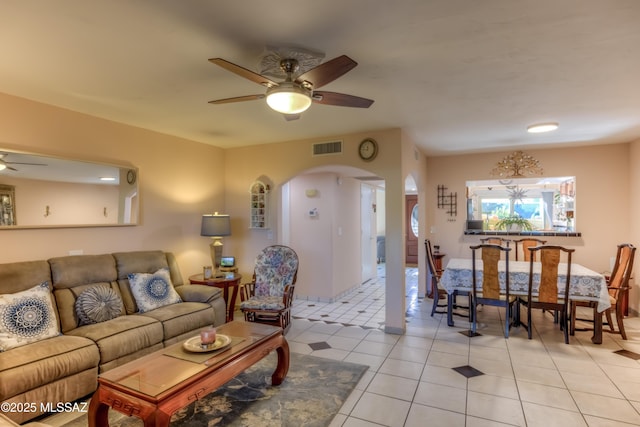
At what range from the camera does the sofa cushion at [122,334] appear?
2.67 meters

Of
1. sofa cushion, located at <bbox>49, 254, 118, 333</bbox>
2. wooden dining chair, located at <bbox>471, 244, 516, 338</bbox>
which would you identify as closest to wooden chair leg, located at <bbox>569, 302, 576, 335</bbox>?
wooden dining chair, located at <bbox>471, 244, 516, 338</bbox>

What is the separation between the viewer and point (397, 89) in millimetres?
2824

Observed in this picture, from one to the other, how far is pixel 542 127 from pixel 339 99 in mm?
2901

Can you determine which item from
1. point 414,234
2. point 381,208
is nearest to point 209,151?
point 381,208

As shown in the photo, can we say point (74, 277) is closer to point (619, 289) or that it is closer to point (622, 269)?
point (619, 289)

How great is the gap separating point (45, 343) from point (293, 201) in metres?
3.86

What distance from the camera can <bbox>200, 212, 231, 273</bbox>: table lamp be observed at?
436 centimetres

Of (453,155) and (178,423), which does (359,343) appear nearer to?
(178,423)

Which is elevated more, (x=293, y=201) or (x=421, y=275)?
(x=293, y=201)

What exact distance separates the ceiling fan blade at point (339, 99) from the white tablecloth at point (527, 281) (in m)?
2.81

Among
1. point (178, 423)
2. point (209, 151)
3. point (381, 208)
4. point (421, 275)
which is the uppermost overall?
point (209, 151)

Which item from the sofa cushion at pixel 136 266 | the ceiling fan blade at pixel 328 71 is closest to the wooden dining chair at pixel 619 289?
the ceiling fan blade at pixel 328 71

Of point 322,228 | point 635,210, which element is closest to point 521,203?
point 635,210

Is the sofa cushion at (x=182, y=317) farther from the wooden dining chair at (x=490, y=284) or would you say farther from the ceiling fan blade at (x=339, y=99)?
the wooden dining chair at (x=490, y=284)
